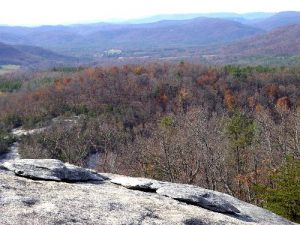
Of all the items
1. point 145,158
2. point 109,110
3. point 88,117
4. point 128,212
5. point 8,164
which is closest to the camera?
point 128,212

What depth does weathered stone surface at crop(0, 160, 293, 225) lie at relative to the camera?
1197 centimetres

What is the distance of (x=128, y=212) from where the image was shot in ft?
41.5

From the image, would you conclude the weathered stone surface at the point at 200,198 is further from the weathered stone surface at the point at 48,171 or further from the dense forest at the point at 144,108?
the dense forest at the point at 144,108

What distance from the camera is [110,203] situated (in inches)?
515

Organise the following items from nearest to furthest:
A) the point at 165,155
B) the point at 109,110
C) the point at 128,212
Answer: the point at 128,212 < the point at 165,155 < the point at 109,110

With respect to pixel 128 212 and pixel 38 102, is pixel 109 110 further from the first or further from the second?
pixel 128 212

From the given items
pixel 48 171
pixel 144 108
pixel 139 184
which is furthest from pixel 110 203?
pixel 144 108

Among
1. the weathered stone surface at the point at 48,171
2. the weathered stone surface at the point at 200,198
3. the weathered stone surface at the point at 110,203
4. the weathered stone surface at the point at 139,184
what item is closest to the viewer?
the weathered stone surface at the point at 110,203

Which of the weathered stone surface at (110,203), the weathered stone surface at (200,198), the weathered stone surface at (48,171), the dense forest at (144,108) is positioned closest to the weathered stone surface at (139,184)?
the weathered stone surface at (110,203)

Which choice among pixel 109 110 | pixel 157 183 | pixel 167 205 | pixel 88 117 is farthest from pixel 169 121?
pixel 109 110

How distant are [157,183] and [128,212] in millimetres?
3659

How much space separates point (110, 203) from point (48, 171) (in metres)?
3.27

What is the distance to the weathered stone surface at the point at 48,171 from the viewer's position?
15156 millimetres

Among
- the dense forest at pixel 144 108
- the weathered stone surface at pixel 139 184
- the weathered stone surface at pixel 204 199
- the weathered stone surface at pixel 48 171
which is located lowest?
the dense forest at pixel 144 108
